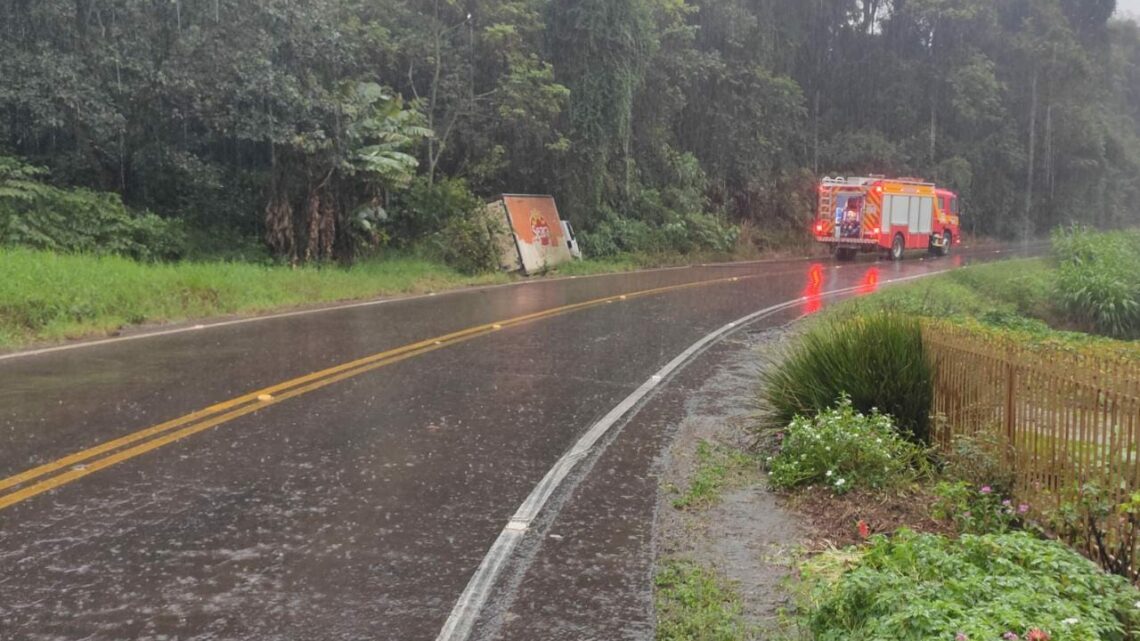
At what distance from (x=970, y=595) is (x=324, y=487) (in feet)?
13.5

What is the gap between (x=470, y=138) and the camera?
27625 millimetres

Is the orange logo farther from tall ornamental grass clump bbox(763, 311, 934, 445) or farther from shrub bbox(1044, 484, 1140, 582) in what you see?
shrub bbox(1044, 484, 1140, 582)

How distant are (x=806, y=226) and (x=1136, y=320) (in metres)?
22.1

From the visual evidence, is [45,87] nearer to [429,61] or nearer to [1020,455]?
[429,61]

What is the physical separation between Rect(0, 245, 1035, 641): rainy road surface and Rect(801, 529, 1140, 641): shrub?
995mm

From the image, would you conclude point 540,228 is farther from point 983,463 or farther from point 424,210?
point 983,463

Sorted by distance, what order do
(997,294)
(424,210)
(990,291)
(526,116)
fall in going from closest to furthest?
(997,294), (990,291), (424,210), (526,116)

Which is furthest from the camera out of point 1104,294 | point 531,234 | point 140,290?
point 531,234

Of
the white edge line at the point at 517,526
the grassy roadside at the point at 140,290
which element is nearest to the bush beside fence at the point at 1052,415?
the white edge line at the point at 517,526

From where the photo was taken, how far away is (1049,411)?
5.77m

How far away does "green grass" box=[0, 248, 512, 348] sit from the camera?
13.1m

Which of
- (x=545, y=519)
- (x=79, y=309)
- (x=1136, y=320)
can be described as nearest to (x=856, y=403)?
(x=545, y=519)

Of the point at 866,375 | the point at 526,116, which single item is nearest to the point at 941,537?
the point at 866,375

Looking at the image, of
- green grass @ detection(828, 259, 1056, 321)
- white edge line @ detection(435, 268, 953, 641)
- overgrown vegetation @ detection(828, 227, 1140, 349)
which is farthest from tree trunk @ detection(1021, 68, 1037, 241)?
white edge line @ detection(435, 268, 953, 641)
